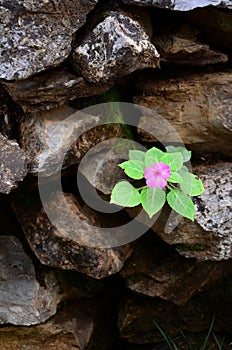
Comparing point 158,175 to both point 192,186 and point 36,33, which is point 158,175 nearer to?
point 192,186

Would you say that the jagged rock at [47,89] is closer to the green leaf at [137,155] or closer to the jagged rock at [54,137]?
the jagged rock at [54,137]

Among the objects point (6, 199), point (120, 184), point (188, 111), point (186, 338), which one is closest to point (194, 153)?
point (188, 111)

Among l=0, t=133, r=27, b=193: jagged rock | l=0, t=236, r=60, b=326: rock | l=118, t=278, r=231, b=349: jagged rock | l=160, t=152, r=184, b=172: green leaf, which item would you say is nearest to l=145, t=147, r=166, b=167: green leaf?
l=160, t=152, r=184, b=172: green leaf

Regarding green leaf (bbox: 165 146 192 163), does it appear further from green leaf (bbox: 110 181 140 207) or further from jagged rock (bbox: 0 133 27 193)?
jagged rock (bbox: 0 133 27 193)

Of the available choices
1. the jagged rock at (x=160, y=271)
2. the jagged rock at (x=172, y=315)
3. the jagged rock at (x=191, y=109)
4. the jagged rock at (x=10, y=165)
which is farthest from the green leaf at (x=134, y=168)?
the jagged rock at (x=172, y=315)

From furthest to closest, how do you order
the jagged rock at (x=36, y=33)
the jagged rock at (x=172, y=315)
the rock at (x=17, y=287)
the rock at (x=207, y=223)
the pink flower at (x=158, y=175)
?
the jagged rock at (x=172, y=315) < the rock at (x=17, y=287) < the rock at (x=207, y=223) < the pink flower at (x=158, y=175) < the jagged rock at (x=36, y=33)

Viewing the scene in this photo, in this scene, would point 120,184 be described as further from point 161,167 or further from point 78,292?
point 78,292

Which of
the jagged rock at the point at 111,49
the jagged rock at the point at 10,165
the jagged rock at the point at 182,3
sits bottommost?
the jagged rock at the point at 10,165
